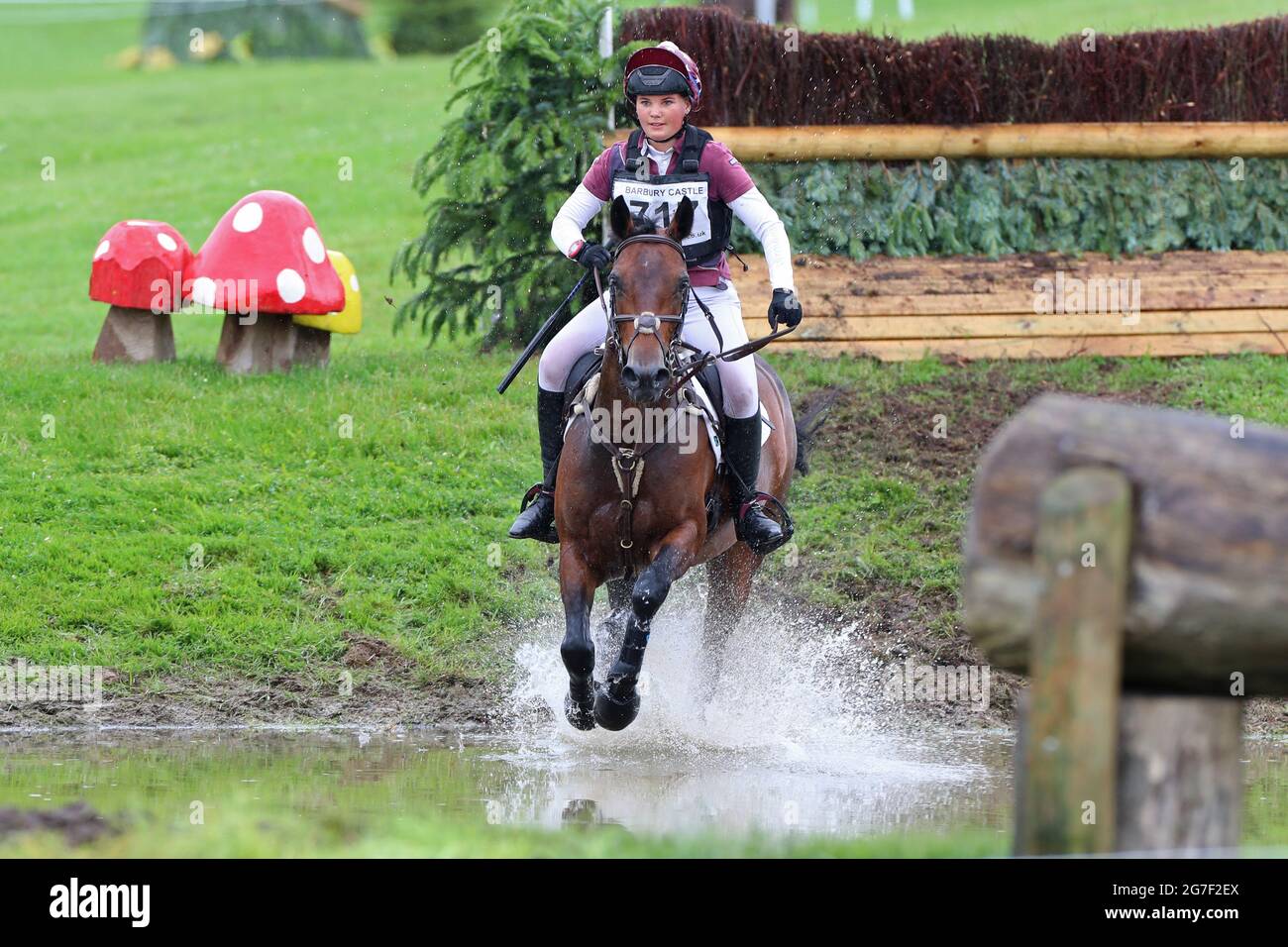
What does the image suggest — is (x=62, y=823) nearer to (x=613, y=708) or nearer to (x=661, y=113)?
(x=613, y=708)

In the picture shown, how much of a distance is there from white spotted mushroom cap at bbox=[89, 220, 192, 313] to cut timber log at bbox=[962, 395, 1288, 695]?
10345mm

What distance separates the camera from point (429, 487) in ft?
37.1

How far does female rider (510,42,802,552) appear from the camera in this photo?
758 centimetres

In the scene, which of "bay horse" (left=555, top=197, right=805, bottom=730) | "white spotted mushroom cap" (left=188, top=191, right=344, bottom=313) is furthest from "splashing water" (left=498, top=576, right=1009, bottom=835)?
"white spotted mushroom cap" (left=188, top=191, right=344, bottom=313)

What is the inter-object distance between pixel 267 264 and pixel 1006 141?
A: 650 cm

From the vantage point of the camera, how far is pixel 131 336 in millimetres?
13508

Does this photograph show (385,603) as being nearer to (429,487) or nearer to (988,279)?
(429,487)

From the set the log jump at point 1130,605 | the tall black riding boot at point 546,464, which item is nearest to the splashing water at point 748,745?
the tall black riding boot at point 546,464

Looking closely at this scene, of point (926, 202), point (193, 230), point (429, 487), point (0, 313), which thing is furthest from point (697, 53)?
point (193, 230)
